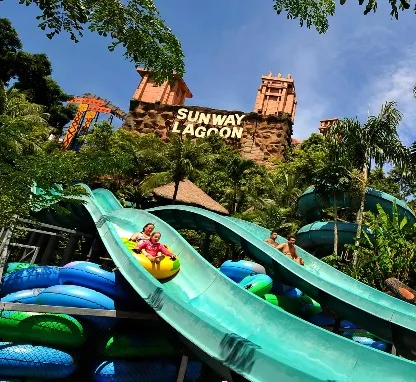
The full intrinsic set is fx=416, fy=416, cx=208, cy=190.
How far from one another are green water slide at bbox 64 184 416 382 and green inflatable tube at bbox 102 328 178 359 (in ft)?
3.20

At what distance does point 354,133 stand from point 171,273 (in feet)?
37.2

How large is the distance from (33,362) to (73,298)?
1103mm

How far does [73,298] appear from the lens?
22.8 feet

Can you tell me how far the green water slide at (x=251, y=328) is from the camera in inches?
178

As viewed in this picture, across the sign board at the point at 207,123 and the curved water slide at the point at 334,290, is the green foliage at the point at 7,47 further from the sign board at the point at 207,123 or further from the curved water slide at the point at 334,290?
the curved water slide at the point at 334,290

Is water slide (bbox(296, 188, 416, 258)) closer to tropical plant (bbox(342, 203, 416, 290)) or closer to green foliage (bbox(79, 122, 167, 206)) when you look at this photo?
tropical plant (bbox(342, 203, 416, 290))

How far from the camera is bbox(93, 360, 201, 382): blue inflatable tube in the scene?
6660 millimetres

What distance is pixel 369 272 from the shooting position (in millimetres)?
12688

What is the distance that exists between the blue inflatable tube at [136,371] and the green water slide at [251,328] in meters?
1.28

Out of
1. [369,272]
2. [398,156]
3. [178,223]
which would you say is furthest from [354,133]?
[178,223]

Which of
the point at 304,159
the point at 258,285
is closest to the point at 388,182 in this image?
the point at 304,159

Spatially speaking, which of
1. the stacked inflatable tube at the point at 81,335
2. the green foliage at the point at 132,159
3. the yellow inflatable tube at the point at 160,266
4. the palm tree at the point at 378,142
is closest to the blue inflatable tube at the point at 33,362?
the stacked inflatable tube at the point at 81,335

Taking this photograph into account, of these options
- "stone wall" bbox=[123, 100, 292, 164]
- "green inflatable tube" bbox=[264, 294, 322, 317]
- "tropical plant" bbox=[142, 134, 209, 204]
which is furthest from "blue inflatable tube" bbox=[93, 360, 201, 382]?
"stone wall" bbox=[123, 100, 292, 164]

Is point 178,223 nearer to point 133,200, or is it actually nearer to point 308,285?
point 308,285
